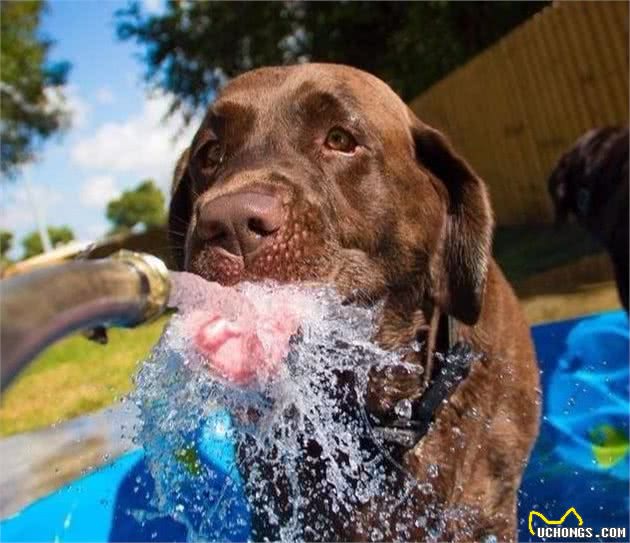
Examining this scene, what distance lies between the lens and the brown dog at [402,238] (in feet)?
7.83

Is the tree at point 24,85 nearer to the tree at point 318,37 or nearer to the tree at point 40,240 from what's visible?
the tree at point 318,37

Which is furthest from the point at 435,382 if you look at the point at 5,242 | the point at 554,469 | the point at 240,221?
the point at 5,242

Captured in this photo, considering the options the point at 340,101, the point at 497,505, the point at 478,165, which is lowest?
the point at 478,165

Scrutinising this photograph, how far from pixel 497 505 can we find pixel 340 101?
4.52 ft

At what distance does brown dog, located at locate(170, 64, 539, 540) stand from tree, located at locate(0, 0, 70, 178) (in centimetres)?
2134

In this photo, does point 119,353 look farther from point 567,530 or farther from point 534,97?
point 567,530

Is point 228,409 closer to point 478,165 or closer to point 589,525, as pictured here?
point 589,525

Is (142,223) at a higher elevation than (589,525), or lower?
lower

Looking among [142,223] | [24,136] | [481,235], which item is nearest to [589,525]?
[481,235]

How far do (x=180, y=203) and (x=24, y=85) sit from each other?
22.8 m

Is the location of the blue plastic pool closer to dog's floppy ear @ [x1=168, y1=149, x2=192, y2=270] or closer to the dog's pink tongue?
the dog's pink tongue

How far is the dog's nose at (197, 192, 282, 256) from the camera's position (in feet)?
6.38

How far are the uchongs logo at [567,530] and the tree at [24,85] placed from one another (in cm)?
2171

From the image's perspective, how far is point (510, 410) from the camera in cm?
284
